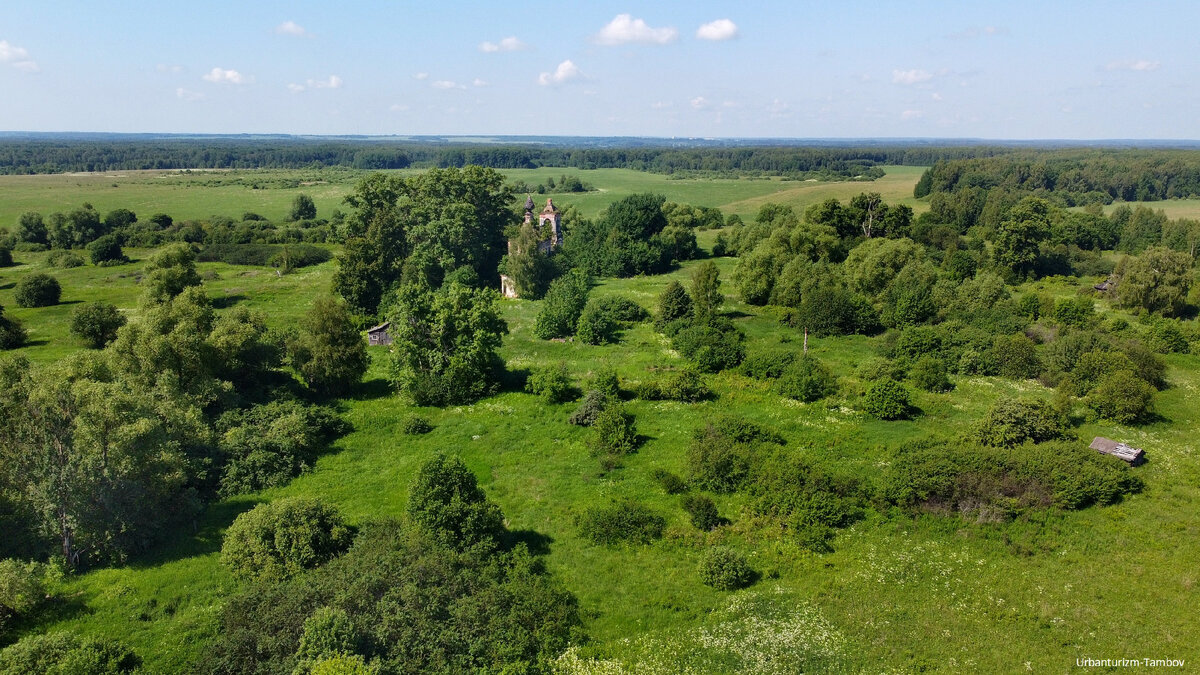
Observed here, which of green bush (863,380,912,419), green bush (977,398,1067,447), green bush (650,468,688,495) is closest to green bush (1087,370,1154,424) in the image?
green bush (977,398,1067,447)

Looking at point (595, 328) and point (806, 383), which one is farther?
point (595, 328)

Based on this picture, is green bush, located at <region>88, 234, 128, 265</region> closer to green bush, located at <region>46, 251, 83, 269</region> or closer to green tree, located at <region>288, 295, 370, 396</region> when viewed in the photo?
green bush, located at <region>46, 251, 83, 269</region>

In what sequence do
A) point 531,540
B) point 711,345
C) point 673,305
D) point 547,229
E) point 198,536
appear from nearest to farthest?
point 198,536, point 531,540, point 711,345, point 673,305, point 547,229

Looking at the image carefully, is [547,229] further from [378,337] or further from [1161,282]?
[1161,282]

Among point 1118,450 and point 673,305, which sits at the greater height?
point 673,305

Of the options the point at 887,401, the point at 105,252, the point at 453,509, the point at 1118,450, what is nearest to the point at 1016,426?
the point at 1118,450

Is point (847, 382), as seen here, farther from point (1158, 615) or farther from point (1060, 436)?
point (1158, 615)
